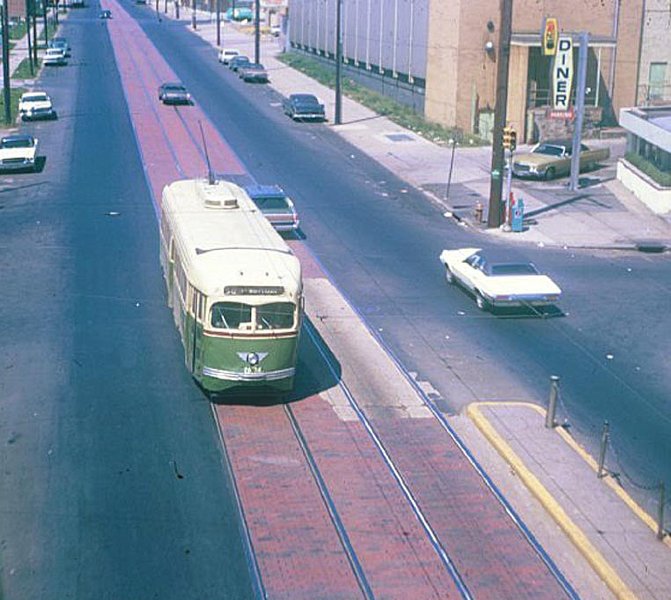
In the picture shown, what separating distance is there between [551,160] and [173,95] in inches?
1014

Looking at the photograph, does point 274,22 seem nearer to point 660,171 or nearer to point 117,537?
point 660,171

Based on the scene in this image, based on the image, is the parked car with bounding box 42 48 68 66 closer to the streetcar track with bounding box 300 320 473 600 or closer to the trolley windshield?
the streetcar track with bounding box 300 320 473 600

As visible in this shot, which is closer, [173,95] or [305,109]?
[305,109]

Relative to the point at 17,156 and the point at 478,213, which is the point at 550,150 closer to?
the point at 478,213

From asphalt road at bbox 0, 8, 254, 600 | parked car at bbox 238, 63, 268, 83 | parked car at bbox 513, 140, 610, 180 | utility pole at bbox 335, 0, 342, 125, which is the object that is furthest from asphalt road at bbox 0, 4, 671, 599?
parked car at bbox 238, 63, 268, 83

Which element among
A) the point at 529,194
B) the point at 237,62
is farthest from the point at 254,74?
the point at 529,194

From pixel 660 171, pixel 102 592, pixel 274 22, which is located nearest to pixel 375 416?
pixel 102 592

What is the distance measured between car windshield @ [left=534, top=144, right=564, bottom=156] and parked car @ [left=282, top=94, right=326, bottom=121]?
16796 millimetres

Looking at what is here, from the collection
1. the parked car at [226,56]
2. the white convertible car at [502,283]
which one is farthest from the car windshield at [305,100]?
the white convertible car at [502,283]

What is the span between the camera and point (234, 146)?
54.2 m

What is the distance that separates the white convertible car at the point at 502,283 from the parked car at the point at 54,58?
2472 inches

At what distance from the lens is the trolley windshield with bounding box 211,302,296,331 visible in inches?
814

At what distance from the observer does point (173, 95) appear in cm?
6556

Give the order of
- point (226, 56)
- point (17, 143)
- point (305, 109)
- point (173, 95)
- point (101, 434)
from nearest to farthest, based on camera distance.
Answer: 1. point (101, 434)
2. point (17, 143)
3. point (305, 109)
4. point (173, 95)
5. point (226, 56)
